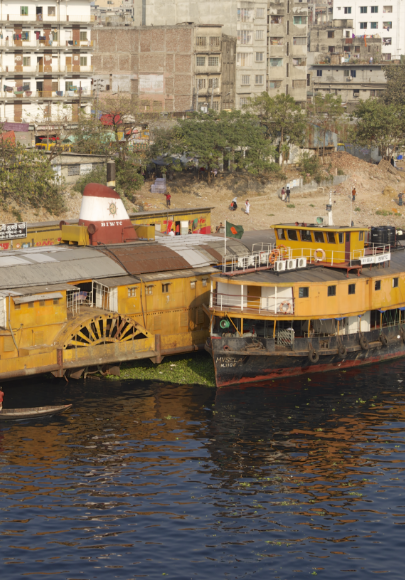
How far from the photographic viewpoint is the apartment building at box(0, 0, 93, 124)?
96875 millimetres

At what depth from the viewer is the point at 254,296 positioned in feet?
150

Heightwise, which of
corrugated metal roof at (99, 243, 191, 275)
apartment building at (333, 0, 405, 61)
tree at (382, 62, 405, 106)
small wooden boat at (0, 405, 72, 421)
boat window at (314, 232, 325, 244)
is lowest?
small wooden boat at (0, 405, 72, 421)

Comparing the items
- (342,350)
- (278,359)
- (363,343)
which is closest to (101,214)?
(278,359)

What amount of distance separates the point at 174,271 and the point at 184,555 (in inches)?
970

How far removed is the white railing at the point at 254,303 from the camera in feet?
147

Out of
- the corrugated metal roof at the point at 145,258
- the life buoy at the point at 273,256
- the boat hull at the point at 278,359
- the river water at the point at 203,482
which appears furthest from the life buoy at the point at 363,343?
the corrugated metal roof at the point at 145,258

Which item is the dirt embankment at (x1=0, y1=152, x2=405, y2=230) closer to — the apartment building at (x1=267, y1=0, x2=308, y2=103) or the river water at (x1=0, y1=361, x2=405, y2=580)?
the apartment building at (x1=267, y1=0, x2=308, y2=103)

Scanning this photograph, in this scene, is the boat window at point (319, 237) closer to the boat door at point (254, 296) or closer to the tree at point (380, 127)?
the boat door at point (254, 296)

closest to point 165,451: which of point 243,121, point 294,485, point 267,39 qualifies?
point 294,485

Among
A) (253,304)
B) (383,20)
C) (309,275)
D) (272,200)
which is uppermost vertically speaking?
(383,20)

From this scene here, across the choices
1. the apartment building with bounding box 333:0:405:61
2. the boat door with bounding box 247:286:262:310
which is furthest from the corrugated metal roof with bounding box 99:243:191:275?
the apartment building with bounding box 333:0:405:61

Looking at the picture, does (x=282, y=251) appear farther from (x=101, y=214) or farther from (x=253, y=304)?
(x=101, y=214)

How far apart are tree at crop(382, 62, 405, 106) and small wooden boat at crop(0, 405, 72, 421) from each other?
10336cm

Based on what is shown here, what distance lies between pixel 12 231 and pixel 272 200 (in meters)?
41.0
